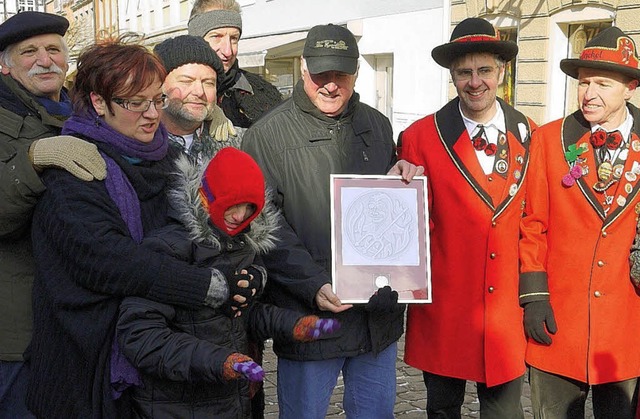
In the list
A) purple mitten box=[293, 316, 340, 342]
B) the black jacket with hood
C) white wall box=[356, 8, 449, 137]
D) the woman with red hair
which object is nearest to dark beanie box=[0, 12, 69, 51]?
the woman with red hair

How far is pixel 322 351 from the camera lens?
332cm

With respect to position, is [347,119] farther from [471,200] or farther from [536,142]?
[536,142]

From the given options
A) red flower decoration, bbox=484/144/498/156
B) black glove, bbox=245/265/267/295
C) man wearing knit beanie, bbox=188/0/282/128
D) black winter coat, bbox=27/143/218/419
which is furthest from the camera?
man wearing knit beanie, bbox=188/0/282/128

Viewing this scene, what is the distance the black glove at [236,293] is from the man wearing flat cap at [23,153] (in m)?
0.57

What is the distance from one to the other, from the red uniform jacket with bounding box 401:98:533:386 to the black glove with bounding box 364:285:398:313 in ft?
1.65

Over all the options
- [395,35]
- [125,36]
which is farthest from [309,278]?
[395,35]

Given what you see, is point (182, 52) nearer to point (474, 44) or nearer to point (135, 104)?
point (135, 104)

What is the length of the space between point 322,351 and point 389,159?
94 centimetres

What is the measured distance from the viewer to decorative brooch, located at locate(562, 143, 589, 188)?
3.40 meters

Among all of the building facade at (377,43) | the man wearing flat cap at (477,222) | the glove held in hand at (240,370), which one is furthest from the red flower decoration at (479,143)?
the building facade at (377,43)

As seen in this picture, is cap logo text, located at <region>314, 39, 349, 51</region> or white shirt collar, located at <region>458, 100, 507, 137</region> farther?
white shirt collar, located at <region>458, 100, 507, 137</region>

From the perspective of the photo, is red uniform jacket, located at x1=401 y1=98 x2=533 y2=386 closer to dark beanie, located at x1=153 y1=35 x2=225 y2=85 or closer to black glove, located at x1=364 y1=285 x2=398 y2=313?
black glove, located at x1=364 y1=285 x2=398 y2=313

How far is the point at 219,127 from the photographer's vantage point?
3.38m

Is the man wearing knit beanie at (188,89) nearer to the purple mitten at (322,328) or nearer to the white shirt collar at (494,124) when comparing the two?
the purple mitten at (322,328)
